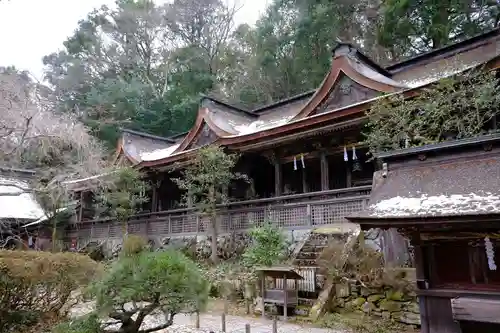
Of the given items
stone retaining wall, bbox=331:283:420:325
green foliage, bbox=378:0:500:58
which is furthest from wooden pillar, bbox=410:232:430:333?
green foliage, bbox=378:0:500:58

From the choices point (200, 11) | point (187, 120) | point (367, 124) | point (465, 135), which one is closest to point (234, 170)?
point (367, 124)

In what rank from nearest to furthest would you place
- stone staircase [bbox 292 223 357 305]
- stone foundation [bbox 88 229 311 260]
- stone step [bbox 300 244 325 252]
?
1. stone staircase [bbox 292 223 357 305]
2. stone step [bbox 300 244 325 252]
3. stone foundation [bbox 88 229 311 260]

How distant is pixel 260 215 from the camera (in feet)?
47.8

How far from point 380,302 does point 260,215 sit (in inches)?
250

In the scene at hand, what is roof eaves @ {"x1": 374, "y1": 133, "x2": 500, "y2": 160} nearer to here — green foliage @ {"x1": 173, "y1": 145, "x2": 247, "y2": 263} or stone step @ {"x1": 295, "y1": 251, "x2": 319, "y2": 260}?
stone step @ {"x1": 295, "y1": 251, "x2": 319, "y2": 260}

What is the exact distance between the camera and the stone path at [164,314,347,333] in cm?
854

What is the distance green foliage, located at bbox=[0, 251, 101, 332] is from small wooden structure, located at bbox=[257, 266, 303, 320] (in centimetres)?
409

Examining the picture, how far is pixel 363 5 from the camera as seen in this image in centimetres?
2961

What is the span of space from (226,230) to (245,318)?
18.4 feet

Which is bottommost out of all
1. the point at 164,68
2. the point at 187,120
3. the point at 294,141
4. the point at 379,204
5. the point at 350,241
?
the point at 350,241

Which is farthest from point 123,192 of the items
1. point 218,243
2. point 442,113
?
point 442,113

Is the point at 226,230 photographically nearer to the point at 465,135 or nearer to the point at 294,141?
the point at 294,141

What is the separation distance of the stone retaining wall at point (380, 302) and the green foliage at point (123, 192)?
1206cm

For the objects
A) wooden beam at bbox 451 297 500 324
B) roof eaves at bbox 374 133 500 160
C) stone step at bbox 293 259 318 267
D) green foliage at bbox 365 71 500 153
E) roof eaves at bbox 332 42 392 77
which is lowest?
wooden beam at bbox 451 297 500 324
